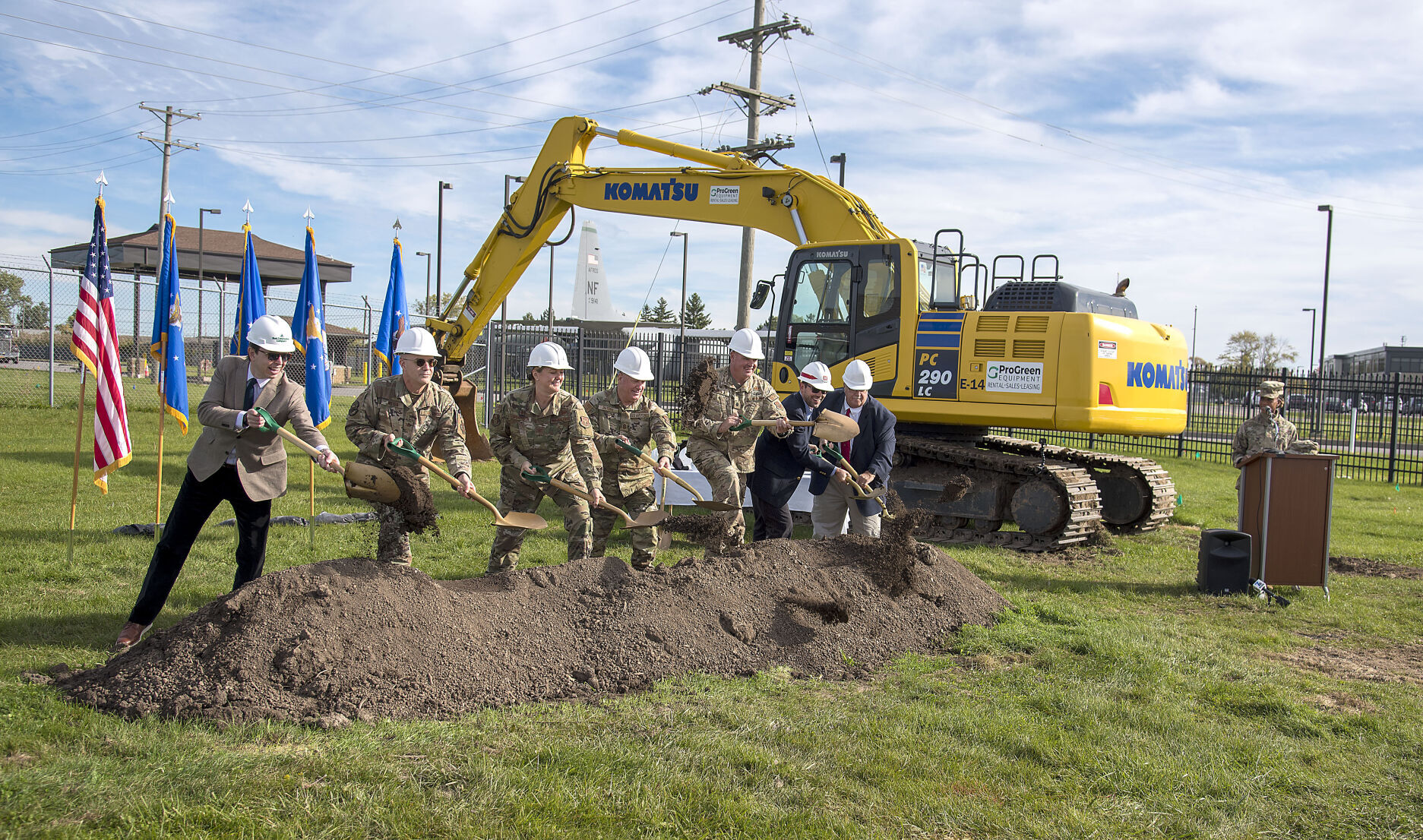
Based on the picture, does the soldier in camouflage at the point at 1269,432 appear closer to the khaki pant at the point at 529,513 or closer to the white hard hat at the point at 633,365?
the white hard hat at the point at 633,365

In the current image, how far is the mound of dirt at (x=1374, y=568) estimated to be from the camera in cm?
890

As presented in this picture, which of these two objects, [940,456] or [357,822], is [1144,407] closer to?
[940,456]

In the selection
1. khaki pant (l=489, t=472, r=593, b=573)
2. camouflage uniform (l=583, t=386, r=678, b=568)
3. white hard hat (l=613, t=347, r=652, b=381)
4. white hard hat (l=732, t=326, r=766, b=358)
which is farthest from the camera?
white hard hat (l=732, t=326, r=766, b=358)

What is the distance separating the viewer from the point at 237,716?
161 inches

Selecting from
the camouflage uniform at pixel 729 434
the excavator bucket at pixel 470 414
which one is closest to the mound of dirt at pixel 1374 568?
the camouflage uniform at pixel 729 434

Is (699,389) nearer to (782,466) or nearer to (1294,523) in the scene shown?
(782,466)

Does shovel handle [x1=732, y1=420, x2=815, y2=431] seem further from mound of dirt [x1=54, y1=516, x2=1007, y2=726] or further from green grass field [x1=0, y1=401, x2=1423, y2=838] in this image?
green grass field [x1=0, y1=401, x2=1423, y2=838]

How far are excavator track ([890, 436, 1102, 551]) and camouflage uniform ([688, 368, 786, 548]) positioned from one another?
119 inches

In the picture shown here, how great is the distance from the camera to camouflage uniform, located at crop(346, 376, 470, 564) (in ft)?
19.6

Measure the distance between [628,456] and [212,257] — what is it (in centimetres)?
4752

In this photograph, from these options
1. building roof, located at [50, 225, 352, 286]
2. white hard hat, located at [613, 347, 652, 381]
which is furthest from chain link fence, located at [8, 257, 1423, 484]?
building roof, located at [50, 225, 352, 286]

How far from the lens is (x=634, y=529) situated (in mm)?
6926

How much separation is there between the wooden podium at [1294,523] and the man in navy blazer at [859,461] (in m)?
3.31

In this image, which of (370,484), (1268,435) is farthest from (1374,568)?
(370,484)
